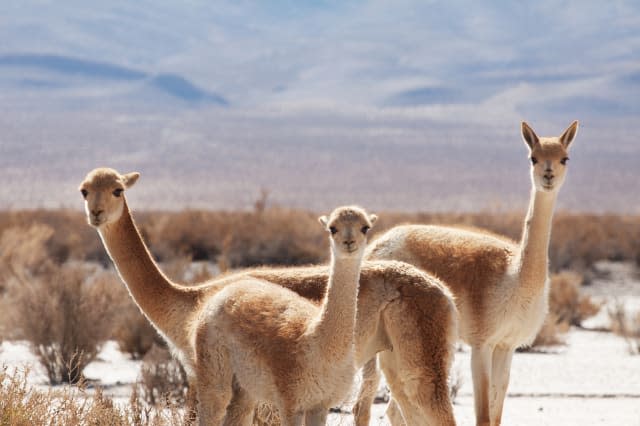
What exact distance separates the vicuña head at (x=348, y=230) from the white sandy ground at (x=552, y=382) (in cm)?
407

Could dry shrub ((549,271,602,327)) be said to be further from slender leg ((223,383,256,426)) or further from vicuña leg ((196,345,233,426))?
vicuña leg ((196,345,233,426))

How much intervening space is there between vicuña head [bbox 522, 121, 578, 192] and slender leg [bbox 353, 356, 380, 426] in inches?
79.9

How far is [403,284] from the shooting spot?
22.6 ft

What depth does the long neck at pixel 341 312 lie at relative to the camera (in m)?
5.86

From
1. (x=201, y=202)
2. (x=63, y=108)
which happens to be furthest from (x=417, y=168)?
(x=63, y=108)

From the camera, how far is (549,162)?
858 cm

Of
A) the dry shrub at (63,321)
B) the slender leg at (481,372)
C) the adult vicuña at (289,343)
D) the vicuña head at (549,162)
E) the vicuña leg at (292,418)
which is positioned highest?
the vicuña head at (549,162)

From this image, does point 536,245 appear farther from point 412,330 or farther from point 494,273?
point 412,330

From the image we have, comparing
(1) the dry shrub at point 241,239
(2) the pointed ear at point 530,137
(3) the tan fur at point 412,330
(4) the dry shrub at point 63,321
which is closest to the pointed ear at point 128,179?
(3) the tan fur at point 412,330

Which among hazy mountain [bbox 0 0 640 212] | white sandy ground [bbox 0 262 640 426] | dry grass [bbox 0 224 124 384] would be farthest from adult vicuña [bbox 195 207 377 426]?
hazy mountain [bbox 0 0 640 212]

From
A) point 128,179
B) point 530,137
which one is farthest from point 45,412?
point 530,137

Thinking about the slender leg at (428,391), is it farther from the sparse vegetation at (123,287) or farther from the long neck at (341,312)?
the sparse vegetation at (123,287)

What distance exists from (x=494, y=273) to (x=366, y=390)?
1513 millimetres

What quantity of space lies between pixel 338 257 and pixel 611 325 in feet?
46.8
